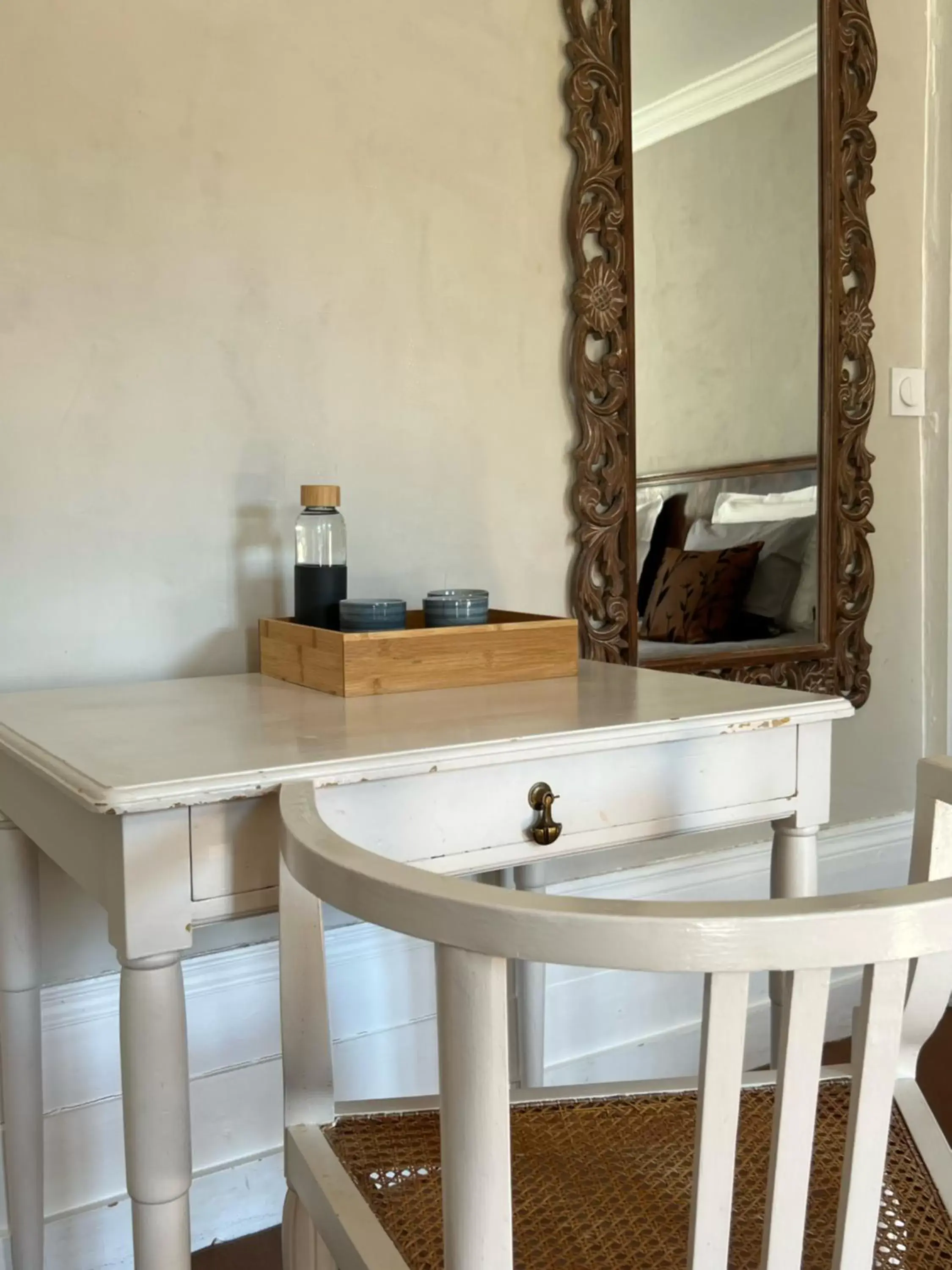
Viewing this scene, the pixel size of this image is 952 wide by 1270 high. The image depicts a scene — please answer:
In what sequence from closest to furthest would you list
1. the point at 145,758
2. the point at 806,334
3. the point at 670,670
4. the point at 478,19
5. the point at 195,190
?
the point at 145,758
the point at 195,190
the point at 478,19
the point at 670,670
the point at 806,334

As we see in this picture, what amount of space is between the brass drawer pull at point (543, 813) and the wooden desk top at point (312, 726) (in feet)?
0.13

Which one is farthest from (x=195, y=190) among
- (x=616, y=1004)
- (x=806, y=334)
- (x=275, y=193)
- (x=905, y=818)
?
(x=905, y=818)

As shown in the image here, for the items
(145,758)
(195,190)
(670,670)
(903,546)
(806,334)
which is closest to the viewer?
(145,758)

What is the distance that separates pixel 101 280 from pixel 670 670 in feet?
3.35

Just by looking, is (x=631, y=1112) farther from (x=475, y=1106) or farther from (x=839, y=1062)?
(x=839, y=1062)

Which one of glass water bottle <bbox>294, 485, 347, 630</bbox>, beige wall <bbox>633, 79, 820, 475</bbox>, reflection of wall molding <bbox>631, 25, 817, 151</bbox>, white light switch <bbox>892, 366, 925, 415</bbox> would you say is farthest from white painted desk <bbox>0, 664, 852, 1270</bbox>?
white light switch <bbox>892, 366, 925, 415</bbox>

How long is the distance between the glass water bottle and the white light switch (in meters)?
1.22

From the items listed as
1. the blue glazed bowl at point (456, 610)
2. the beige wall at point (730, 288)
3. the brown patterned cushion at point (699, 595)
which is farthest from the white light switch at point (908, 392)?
the blue glazed bowl at point (456, 610)

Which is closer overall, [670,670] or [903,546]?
[670,670]

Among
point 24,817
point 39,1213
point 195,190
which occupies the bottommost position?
point 39,1213

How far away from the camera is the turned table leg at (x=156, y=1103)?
87 centimetres

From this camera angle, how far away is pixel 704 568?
1823 millimetres

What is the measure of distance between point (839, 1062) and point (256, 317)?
155 cm

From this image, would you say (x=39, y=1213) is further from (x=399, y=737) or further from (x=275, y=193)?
(x=275, y=193)
